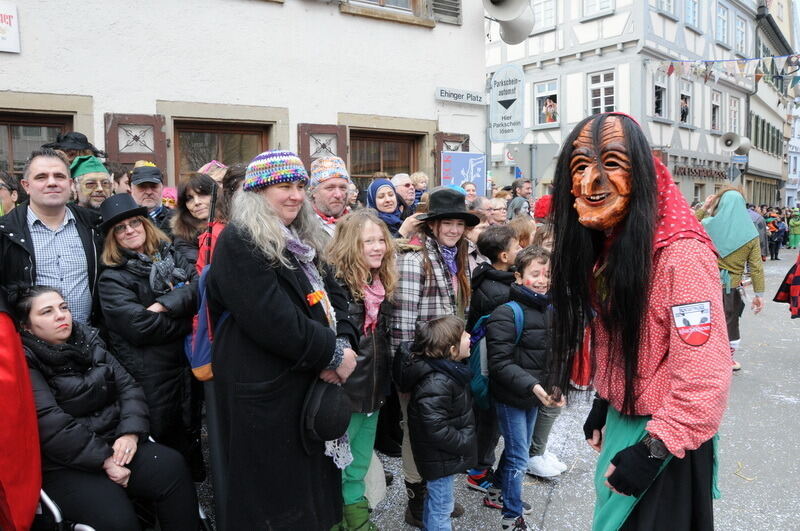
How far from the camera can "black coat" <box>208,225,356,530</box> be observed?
231 centimetres

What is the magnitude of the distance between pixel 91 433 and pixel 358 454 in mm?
1254

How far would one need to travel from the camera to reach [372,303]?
3.15 metres

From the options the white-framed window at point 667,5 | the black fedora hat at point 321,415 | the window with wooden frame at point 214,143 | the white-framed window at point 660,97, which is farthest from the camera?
the white-framed window at point 660,97

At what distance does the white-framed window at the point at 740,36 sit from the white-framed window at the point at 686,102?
5234mm

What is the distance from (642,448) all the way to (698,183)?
24.7 metres

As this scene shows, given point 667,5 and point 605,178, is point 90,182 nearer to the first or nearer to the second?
point 605,178

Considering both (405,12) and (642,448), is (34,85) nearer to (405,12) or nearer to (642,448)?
(405,12)

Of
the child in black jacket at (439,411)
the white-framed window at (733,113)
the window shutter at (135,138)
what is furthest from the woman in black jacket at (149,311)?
the white-framed window at (733,113)

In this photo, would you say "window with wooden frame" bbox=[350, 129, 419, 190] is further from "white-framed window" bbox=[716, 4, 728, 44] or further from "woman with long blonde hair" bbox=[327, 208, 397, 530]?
"white-framed window" bbox=[716, 4, 728, 44]

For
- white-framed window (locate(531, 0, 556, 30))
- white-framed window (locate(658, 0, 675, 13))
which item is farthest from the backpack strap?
white-framed window (locate(531, 0, 556, 30))

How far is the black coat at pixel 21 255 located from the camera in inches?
115

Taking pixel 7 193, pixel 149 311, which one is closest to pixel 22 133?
pixel 7 193

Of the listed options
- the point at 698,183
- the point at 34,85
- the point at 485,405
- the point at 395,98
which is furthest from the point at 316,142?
the point at 698,183

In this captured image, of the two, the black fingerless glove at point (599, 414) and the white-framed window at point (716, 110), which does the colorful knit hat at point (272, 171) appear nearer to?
the black fingerless glove at point (599, 414)
